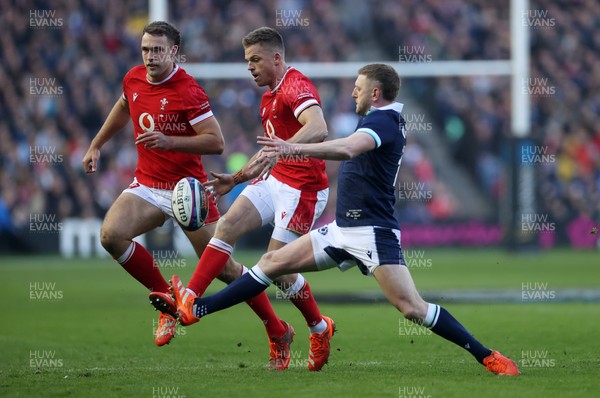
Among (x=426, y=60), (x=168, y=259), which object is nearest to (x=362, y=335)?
(x=168, y=259)

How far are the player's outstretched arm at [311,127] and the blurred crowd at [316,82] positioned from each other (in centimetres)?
1527

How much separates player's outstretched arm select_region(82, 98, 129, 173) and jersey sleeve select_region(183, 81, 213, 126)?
0.67 meters

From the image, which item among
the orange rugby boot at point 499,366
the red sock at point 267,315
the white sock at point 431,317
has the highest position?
the white sock at point 431,317

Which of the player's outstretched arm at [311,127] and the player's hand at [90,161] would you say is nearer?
the player's outstretched arm at [311,127]

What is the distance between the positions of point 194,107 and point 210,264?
1.43m

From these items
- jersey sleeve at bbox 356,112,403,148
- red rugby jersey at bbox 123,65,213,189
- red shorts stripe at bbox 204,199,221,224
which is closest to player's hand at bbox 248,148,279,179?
jersey sleeve at bbox 356,112,403,148

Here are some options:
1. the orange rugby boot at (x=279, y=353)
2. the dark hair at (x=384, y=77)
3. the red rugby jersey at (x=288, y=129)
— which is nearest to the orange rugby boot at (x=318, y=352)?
the orange rugby boot at (x=279, y=353)

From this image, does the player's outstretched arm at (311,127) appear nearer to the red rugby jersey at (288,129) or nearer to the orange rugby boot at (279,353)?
the red rugby jersey at (288,129)

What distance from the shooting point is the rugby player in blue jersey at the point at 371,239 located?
7.58 meters

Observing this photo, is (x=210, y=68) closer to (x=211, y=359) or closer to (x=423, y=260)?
(x=423, y=260)

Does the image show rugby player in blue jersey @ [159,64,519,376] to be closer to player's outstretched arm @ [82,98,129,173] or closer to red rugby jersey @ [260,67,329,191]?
red rugby jersey @ [260,67,329,191]

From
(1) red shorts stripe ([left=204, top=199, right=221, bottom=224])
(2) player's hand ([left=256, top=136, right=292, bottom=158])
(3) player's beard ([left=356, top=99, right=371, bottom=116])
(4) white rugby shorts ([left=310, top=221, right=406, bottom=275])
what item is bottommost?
(4) white rugby shorts ([left=310, top=221, right=406, bottom=275])

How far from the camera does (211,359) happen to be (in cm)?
914

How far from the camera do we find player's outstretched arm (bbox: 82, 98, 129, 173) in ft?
30.5
